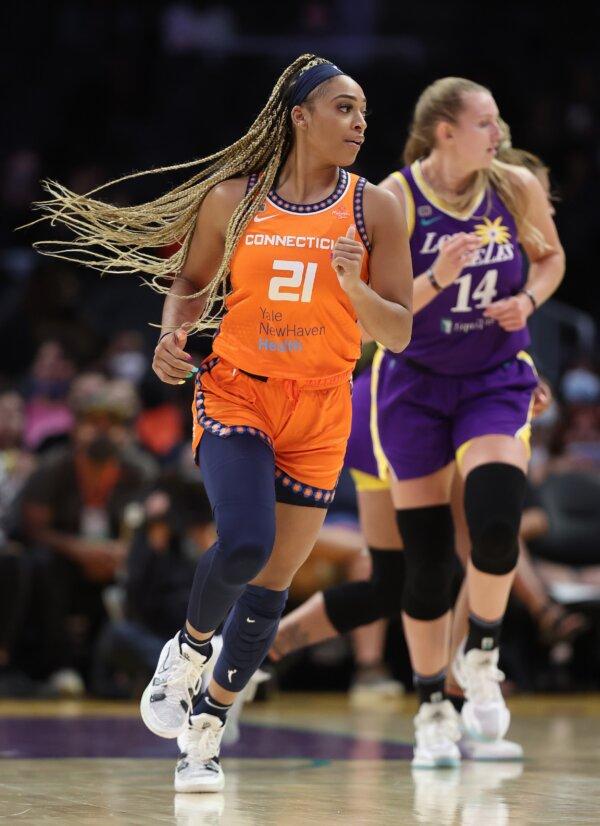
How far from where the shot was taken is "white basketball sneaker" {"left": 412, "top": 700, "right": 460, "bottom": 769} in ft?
15.9

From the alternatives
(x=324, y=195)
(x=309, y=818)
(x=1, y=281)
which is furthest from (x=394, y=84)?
(x=309, y=818)

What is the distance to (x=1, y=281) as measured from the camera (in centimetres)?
1301

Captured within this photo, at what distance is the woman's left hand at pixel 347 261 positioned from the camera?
12.5 ft

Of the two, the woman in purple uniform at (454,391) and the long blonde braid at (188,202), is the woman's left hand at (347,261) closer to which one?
the long blonde braid at (188,202)

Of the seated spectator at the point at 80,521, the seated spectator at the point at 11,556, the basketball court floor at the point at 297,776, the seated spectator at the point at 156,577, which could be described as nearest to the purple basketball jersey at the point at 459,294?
the basketball court floor at the point at 297,776

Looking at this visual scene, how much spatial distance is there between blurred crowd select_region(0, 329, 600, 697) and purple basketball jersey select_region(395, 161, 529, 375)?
297 cm

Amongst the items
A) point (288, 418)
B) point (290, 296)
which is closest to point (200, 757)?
point (288, 418)

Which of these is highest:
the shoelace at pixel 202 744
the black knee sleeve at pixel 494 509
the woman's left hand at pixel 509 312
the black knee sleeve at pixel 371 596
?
the woman's left hand at pixel 509 312

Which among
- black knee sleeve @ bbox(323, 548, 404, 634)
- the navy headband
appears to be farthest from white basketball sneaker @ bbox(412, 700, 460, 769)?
the navy headband

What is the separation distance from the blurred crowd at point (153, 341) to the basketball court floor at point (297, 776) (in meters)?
1.32

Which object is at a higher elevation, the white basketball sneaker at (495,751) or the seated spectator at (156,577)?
the seated spectator at (156,577)

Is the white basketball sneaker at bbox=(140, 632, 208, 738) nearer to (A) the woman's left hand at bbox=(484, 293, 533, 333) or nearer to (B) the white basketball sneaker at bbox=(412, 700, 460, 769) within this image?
(B) the white basketball sneaker at bbox=(412, 700, 460, 769)

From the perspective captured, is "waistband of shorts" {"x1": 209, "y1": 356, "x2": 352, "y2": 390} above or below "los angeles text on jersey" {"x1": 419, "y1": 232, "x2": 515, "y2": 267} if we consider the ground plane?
below

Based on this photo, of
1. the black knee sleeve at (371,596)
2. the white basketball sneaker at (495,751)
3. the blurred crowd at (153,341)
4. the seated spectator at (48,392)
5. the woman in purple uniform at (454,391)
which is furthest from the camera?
the seated spectator at (48,392)
